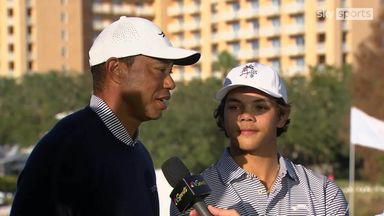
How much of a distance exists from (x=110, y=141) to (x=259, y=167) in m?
0.82

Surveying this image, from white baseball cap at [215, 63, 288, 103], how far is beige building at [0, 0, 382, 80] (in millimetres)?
56062

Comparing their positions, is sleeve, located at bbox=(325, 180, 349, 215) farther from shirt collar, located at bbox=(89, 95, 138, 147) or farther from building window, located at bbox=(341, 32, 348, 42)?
building window, located at bbox=(341, 32, 348, 42)

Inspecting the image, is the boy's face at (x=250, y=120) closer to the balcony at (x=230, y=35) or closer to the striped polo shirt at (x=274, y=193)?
the striped polo shirt at (x=274, y=193)

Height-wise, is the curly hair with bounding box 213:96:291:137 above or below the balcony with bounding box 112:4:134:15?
above

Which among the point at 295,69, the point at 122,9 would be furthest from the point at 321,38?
the point at 122,9

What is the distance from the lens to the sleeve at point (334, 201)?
9.69 ft

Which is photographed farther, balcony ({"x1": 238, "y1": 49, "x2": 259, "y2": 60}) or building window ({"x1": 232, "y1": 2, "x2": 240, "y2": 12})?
building window ({"x1": 232, "y1": 2, "x2": 240, "y2": 12})

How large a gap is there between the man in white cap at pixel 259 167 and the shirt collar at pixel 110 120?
626 mm

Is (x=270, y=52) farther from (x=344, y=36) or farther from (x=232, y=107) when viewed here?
(x=232, y=107)

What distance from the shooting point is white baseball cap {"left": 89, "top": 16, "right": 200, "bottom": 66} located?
2.38 m

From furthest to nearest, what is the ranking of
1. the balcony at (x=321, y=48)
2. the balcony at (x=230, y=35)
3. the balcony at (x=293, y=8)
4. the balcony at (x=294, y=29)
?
the balcony at (x=230, y=35) → the balcony at (x=294, y=29) → the balcony at (x=293, y=8) → the balcony at (x=321, y=48)

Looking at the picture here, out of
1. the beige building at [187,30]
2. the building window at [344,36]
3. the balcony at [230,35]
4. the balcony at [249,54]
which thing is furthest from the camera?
the balcony at [230,35]

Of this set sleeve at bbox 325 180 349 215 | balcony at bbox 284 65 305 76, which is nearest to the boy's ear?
sleeve at bbox 325 180 349 215

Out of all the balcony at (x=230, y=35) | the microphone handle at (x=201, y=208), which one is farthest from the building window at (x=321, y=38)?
the microphone handle at (x=201, y=208)
